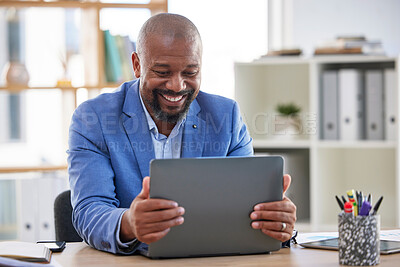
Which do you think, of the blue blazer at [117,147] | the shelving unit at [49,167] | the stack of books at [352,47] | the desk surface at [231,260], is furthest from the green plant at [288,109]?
the desk surface at [231,260]

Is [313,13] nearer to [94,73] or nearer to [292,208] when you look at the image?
[94,73]

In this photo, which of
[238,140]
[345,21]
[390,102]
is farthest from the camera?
[345,21]

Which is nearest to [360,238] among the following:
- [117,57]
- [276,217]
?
[276,217]

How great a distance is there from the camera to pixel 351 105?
10.0 feet

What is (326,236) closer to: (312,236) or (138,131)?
(312,236)

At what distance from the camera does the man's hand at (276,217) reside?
1.42 m

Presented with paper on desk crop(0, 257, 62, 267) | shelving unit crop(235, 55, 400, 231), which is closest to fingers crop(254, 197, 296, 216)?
paper on desk crop(0, 257, 62, 267)

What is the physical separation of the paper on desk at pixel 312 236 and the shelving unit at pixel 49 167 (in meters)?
1.82

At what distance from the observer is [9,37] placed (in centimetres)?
348

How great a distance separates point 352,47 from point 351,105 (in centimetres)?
30

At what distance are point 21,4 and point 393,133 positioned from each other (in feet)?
6.70

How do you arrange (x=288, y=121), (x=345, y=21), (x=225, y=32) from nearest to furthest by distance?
(x=288, y=121) → (x=345, y=21) → (x=225, y=32)

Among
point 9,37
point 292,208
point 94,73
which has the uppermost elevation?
point 9,37

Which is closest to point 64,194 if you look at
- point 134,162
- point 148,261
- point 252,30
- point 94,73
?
point 134,162
